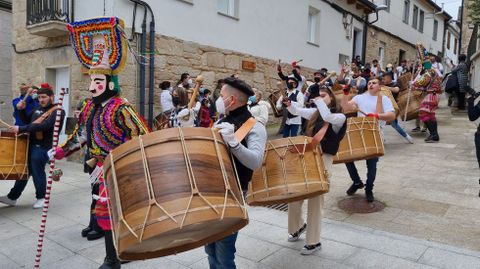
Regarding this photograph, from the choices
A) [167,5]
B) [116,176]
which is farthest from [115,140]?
[167,5]

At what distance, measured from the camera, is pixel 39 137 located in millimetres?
5332

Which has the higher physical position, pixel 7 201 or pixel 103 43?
pixel 103 43

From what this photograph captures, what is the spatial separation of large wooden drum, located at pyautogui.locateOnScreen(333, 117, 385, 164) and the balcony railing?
6.78 metres

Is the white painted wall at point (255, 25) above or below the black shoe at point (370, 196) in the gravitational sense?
above

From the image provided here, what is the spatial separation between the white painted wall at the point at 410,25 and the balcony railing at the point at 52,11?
48.0 feet

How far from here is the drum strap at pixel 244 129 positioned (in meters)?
2.53

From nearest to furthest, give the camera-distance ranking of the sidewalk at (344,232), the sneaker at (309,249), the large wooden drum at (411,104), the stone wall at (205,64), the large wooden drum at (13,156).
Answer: the sidewalk at (344,232)
the sneaker at (309,249)
the large wooden drum at (13,156)
the stone wall at (205,64)
the large wooden drum at (411,104)

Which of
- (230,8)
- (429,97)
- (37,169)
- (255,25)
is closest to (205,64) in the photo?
(230,8)

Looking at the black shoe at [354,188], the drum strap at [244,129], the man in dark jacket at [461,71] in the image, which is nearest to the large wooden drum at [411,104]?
the man in dark jacket at [461,71]

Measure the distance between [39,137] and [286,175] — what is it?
364 cm

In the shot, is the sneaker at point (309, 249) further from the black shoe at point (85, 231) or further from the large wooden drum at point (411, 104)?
the large wooden drum at point (411, 104)

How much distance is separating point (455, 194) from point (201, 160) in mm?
4930

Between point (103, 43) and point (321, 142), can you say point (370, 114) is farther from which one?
point (103, 43)

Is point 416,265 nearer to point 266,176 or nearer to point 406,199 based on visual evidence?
point 266,176
